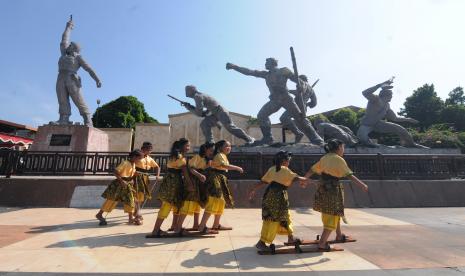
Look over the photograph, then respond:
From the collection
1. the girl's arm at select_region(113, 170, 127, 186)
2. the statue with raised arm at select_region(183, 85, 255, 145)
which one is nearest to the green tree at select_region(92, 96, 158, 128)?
the statue with raised arm at select_region(183, 85, 255, 145)

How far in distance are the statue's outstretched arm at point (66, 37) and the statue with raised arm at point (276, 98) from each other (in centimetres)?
715

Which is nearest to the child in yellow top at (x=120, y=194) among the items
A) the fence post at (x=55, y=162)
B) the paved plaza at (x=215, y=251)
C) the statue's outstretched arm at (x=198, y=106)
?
the paved plaza at (x=215, y=251)

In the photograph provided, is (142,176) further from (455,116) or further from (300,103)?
(455,116)

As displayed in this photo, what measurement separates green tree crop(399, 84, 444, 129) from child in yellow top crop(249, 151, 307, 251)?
49.4 metres

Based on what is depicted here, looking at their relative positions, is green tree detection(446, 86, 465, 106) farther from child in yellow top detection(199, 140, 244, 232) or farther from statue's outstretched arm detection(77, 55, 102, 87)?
child in yellow top detection(199, 140, 244, 232)

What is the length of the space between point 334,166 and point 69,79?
1214 cm

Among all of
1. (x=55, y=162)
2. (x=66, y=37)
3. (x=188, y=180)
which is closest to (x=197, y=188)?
(x=188, y=180)

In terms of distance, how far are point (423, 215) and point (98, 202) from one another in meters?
8.44

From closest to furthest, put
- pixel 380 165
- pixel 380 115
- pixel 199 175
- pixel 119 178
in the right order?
pixel 199 175, pixel 119 178, pixel 380 165, pixel 380 115

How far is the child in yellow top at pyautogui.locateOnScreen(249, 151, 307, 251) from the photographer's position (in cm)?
374

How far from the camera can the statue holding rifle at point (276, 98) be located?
457 inches

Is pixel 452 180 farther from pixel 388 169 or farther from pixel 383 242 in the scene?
pixel 383 242

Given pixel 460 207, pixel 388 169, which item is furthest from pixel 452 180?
pixel 388 169

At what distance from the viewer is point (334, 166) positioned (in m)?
3.98
